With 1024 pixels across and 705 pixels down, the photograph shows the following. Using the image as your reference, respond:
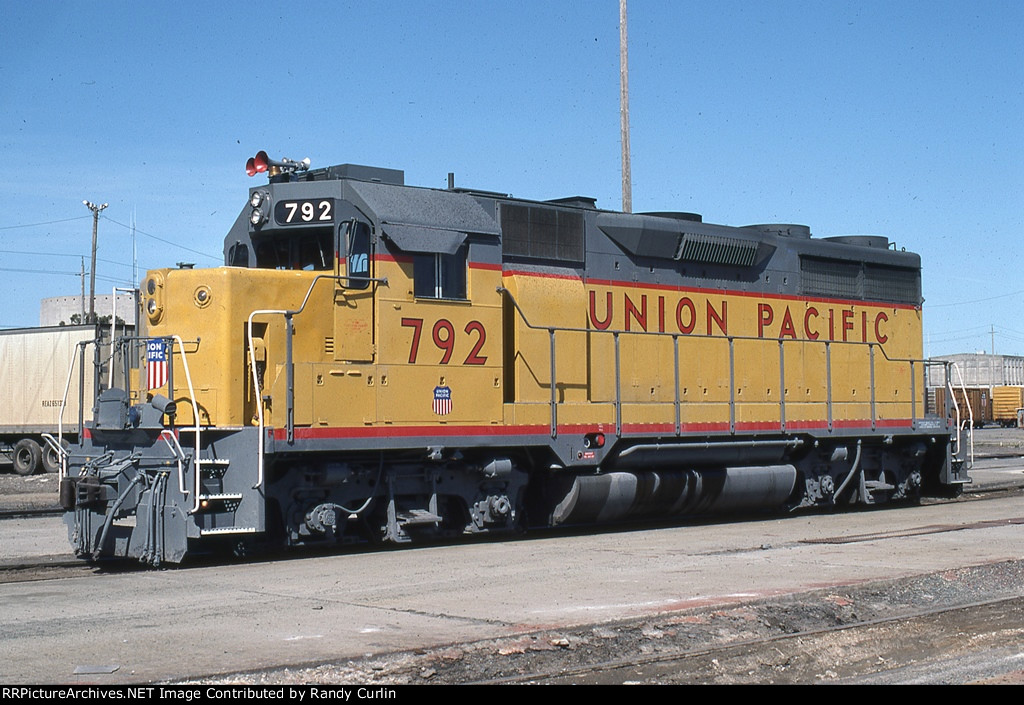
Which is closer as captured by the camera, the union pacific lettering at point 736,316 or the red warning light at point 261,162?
the red warning light at point 261,162

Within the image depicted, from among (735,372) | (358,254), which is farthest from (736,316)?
(358,254)

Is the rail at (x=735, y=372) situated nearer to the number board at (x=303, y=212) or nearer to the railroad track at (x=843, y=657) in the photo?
the number board at (x=303, y=212)

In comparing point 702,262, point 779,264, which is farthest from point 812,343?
point 702,262

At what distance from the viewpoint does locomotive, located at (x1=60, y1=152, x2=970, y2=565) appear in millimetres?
11219

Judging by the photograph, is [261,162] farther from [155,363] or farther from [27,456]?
[27,456]

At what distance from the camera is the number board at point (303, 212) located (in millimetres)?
12000

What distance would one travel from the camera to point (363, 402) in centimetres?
1177

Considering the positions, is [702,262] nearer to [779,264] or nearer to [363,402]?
[779,264]

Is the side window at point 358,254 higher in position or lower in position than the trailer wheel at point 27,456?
higher

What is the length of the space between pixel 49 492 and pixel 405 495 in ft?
44.1

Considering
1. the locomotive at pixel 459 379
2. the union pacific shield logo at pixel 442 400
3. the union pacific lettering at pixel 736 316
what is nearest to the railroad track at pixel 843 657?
the locomotive at pixel 459 379

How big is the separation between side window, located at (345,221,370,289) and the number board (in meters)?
0.29

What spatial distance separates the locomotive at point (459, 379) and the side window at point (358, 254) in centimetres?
2

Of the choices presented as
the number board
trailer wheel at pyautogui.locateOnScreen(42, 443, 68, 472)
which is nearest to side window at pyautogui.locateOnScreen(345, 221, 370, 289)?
the number board
